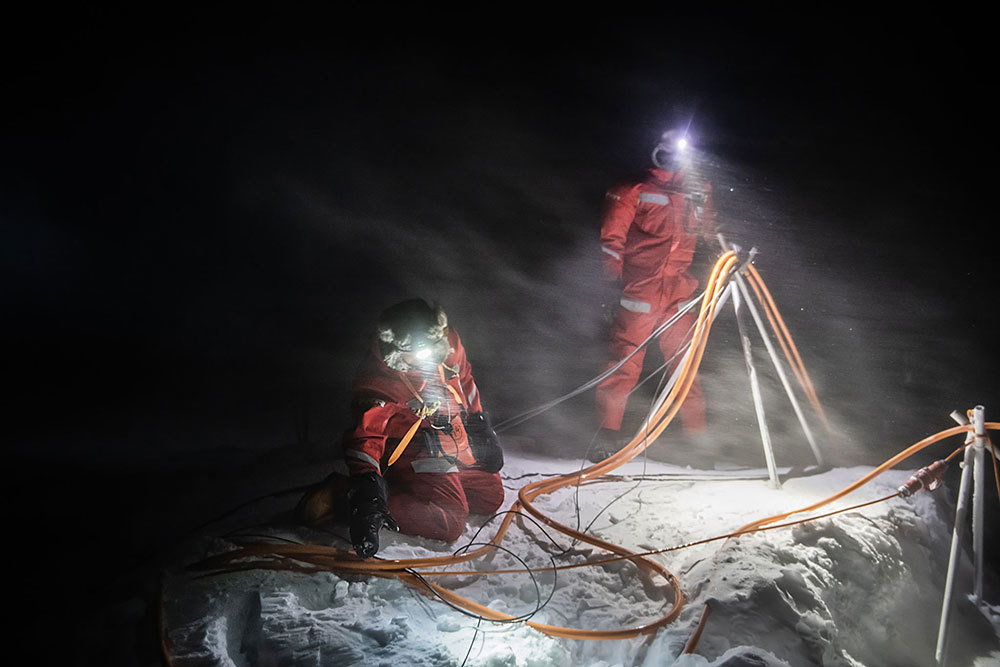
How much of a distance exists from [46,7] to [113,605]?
7.62 ft

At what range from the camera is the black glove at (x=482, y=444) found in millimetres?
2164

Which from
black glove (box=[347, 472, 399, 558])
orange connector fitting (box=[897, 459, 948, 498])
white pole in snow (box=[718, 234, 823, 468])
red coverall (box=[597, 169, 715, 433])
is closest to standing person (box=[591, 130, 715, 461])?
red coverall (box=[597, 169, 715, 433])

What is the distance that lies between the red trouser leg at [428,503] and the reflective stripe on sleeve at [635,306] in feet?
4.07

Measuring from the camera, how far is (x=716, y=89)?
2.52m

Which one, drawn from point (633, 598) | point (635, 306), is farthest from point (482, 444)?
point (635, 306)

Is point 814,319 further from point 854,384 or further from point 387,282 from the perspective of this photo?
point 387,282

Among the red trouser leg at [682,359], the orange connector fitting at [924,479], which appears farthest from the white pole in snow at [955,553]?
the red trouser leg at [682,359]

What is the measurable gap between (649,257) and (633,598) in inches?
61.4

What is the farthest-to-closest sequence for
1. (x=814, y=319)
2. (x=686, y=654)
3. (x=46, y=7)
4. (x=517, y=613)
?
(x=814, y=319) < (x=46, y=7) < (x=517, y=613) < (x=686, y=654)

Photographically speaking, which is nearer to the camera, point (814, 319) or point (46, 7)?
point (46, 7)

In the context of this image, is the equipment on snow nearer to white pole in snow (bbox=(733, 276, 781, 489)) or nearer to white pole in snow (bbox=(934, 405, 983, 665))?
white pole in snow (bbox=(733, 276, 781, 489))

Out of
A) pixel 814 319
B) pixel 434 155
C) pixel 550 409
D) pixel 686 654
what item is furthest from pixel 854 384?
pixel 434 155

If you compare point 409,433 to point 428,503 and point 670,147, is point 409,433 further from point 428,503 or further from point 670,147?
point 670,147

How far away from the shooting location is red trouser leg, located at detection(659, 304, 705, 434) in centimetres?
275
